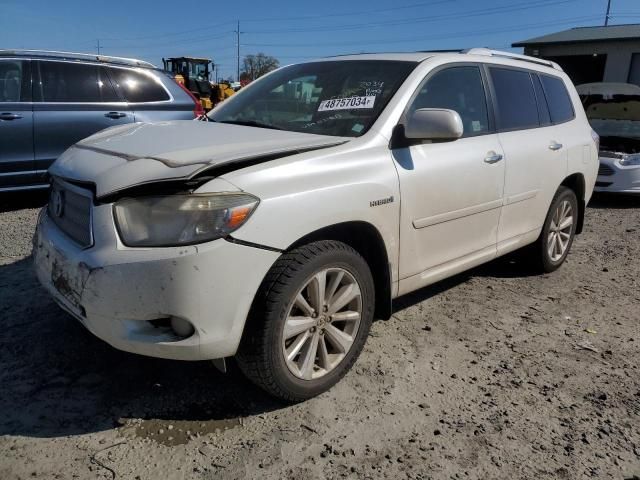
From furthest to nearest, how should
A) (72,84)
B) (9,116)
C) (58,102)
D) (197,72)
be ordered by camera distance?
1. (197,72)
2. (72,84)
3. (58,102)
4. (9,116)

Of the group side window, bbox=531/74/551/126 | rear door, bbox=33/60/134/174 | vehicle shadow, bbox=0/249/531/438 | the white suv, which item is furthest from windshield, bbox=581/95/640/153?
vehicle shadow, bbox=0/249/531/438

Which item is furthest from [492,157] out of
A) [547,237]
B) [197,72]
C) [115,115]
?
[197,72]

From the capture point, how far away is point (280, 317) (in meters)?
2.41

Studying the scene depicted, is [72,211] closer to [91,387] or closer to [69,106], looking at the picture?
[91,387]

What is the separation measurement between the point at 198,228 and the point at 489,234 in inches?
88.8

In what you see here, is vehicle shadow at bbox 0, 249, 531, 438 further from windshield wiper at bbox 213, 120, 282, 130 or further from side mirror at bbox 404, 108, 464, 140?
side mirror at bbox 404, 108, 464, 140

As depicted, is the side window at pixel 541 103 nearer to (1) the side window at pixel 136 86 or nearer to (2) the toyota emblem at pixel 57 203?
(2) the toyota emblem at pixel 57 203

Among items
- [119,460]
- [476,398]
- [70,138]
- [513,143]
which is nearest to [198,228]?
[119,460]

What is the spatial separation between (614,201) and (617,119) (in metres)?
1.78

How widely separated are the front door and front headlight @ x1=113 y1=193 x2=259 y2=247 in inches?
41.1

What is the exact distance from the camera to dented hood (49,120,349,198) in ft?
7.67

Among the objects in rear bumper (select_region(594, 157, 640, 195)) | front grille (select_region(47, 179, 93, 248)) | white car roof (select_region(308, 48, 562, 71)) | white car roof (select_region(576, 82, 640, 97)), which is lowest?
rear bumper (select_region(594, 157, 640, 195))

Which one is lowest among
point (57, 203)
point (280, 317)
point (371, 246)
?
point (280, 317)

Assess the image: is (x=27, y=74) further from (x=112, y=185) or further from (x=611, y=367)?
(x=611, y=367)
